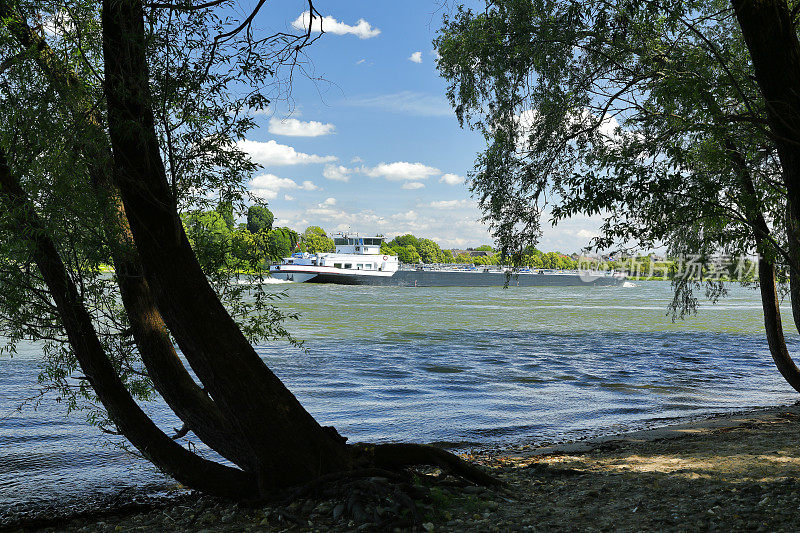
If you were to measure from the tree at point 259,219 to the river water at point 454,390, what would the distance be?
86 centimetres

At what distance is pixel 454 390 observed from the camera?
14633 mm

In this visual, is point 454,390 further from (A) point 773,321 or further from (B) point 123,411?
(B) point 123,411

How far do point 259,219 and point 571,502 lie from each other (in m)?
3.73

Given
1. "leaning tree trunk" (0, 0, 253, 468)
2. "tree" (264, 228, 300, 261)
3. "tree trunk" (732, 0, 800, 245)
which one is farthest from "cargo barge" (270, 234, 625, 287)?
→ "tree trunk" (732, 0, 800, 245)

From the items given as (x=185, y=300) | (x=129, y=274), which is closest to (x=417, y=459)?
(x=185, y=300)

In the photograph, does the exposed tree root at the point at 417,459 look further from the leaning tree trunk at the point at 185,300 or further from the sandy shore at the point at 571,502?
the leaning tree trunk at the point at 185,300

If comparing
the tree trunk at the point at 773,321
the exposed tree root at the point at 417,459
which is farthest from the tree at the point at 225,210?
the tree trunk at the point at 773,321

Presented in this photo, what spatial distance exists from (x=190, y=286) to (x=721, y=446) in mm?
6313

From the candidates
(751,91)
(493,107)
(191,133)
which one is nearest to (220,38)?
(191,133)

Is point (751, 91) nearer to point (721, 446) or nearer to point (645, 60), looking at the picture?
point (645, 60)

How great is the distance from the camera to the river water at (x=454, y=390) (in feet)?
28.1

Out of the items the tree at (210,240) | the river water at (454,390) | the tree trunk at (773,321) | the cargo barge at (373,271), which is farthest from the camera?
the cargo barge at (373,271)

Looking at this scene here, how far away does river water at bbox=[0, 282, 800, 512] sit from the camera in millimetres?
8578

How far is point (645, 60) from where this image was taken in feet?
23.2
